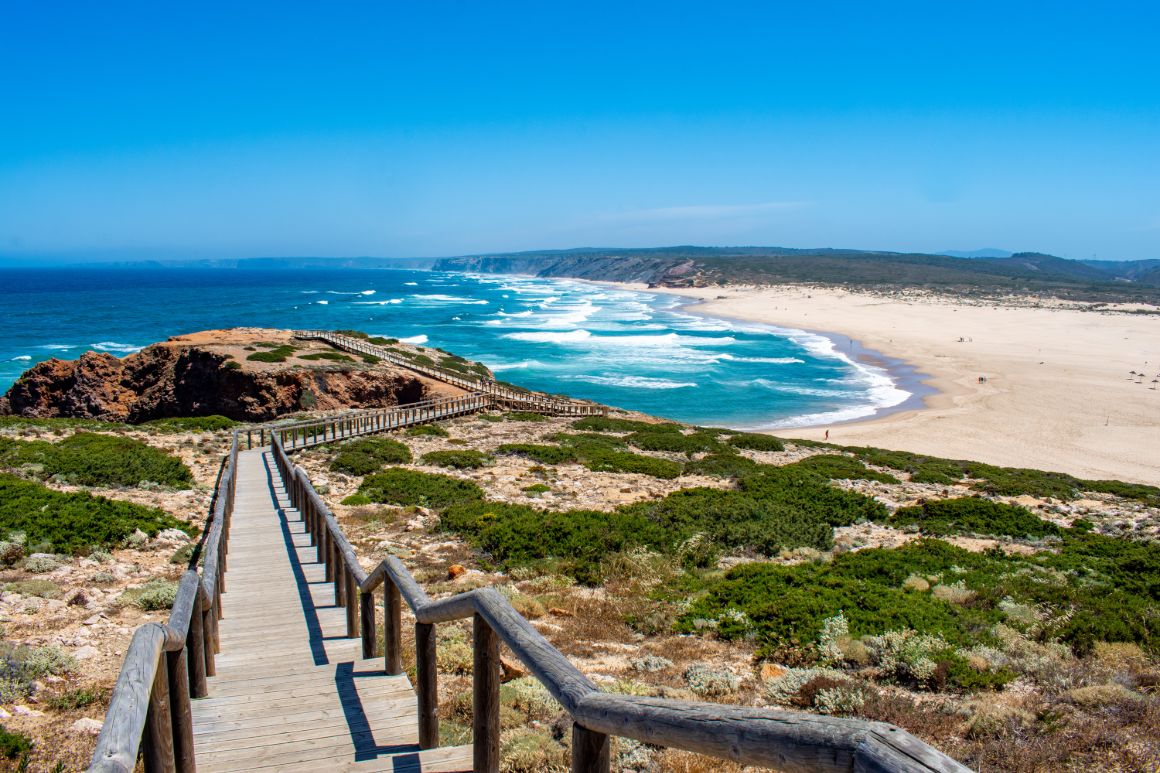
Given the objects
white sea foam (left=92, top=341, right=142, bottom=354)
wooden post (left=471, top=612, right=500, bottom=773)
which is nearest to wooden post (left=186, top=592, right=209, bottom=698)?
wooden post (left=471, top=612, right=500, bottom=773)

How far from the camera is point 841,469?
20234 mm

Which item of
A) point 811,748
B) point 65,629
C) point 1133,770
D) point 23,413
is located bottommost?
point 23,413

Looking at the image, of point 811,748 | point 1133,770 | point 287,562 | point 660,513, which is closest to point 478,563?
point 287,562

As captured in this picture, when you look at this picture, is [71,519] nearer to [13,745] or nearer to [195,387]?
[13,745]

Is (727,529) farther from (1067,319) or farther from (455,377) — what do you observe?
(1067,319)

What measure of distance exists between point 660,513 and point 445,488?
187 inches

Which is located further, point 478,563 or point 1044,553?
point 1044,553

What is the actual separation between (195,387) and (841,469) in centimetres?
2419

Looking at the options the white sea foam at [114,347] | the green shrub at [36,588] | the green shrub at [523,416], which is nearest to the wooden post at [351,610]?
the green shrub at [36,588]

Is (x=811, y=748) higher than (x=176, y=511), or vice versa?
(x=811, y=748)

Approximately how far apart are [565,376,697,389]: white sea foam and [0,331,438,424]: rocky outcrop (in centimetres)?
2010

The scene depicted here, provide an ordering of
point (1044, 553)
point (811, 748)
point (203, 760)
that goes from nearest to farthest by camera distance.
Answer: point (811, 748), point (203, 760), point (1044, 553)

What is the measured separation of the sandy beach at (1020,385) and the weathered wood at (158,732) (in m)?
31.9

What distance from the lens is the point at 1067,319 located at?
8575 cm
